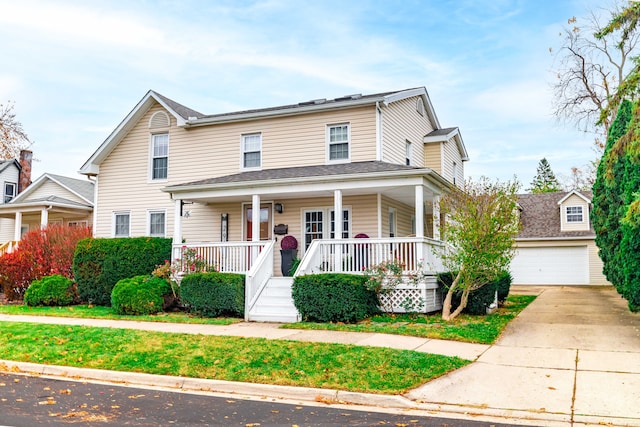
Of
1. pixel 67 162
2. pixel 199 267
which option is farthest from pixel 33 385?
pixel 67 162

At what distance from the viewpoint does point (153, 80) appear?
21.8m

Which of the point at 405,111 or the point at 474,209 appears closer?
the point at 474,209

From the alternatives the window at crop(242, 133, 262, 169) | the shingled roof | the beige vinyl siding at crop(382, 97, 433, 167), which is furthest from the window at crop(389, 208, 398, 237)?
the shingled roof

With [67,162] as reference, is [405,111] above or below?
below

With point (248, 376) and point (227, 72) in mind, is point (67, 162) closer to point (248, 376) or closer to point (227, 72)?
point (227, 72)

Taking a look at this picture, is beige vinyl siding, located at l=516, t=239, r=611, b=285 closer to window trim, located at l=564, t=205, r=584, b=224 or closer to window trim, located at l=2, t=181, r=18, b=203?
window trim, located at l=564, t=205, r=584, b=224

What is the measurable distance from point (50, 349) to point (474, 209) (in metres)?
8.88

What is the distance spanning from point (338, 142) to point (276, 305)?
20.8 feet

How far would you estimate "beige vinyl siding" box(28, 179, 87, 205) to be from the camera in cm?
2592

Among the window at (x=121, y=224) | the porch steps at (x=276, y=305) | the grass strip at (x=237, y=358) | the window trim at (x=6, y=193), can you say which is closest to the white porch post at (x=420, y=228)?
the porch steps at (x=276, y=305)

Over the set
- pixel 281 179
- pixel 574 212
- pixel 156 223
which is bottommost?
pixel 156 223

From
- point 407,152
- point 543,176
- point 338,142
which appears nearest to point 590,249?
point 407,152

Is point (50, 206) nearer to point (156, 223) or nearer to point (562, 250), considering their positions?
point (156, 223)

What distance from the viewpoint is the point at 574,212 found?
3000cm
